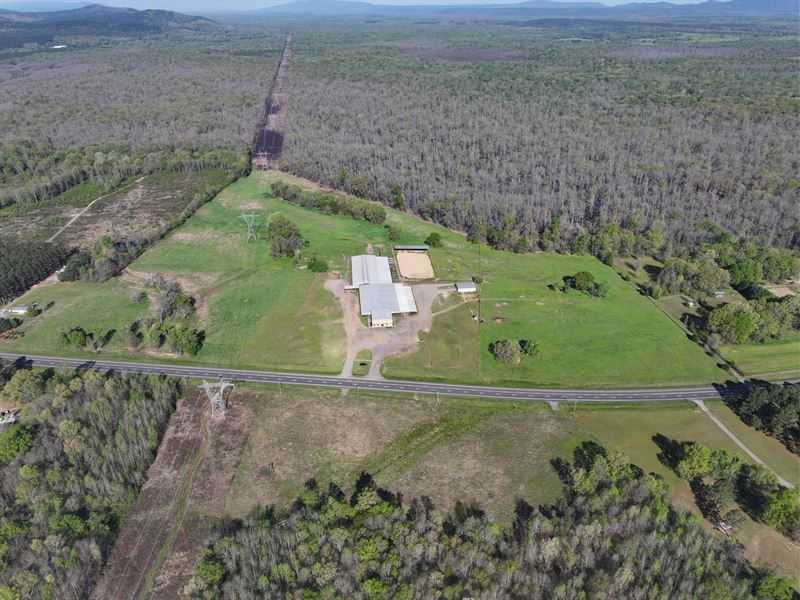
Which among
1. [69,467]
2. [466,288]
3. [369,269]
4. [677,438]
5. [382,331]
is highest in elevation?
[369,269]

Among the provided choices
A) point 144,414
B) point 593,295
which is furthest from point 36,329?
point 593,295

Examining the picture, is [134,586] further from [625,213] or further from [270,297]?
[625,213]

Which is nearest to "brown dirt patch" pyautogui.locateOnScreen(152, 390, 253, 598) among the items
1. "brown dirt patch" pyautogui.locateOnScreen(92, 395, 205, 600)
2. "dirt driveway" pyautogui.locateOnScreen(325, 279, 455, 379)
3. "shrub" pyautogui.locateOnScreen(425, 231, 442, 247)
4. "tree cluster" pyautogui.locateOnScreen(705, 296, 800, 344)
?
"brown dirt patch" pyautogui.locateOnScreen(92, 395, 205, 600)

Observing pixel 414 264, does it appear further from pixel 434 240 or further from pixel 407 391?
pixel 407 391

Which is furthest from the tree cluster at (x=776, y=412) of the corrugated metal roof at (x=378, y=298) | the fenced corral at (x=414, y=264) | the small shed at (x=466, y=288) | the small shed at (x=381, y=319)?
the fenced corral at (x=414, y=264)

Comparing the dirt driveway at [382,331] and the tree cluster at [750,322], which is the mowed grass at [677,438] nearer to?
the tree cluster at [750,322]

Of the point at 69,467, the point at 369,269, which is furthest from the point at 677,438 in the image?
the point at 69,467
